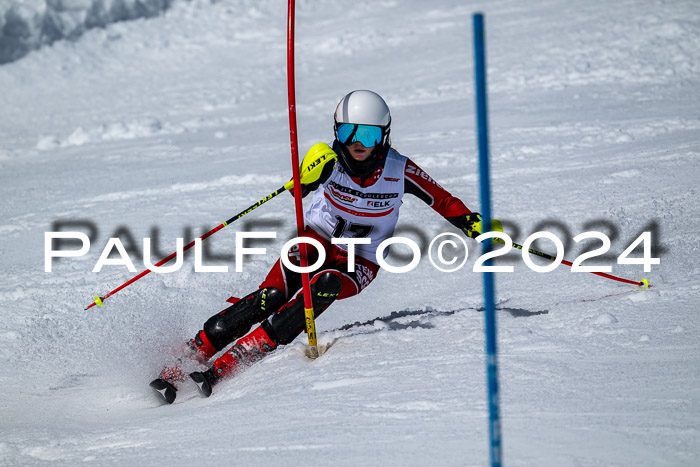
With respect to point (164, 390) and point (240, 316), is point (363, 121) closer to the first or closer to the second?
point (240, 316)

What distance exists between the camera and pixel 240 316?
358cm

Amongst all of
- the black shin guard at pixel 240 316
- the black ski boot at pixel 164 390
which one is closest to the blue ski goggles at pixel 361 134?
the black shin guard at pixel 240 316

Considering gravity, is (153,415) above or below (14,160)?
below

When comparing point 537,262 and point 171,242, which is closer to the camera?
point 537,262

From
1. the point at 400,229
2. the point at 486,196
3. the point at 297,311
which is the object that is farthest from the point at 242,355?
the point at 400,229

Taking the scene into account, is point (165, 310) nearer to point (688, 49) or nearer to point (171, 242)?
point (171, 242)

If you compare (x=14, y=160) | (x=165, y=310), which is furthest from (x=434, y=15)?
(x=165, y=310)

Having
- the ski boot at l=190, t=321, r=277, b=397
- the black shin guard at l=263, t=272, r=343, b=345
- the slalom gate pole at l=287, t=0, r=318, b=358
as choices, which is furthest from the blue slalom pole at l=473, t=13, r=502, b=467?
the ski boot at l=190, t=321, r=277, b=397

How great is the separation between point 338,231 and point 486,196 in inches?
87.9

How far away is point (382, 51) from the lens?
37.7 ft

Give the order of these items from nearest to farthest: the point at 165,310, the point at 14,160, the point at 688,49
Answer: the point at 165,310 < the point at 14,160 < the point at 688,49

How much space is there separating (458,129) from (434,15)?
6034 millimetres

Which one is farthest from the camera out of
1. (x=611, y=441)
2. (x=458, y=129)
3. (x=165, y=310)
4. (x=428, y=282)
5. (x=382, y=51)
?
(x=382, y=51)

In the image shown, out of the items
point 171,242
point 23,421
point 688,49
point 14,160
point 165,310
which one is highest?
point 688,49
